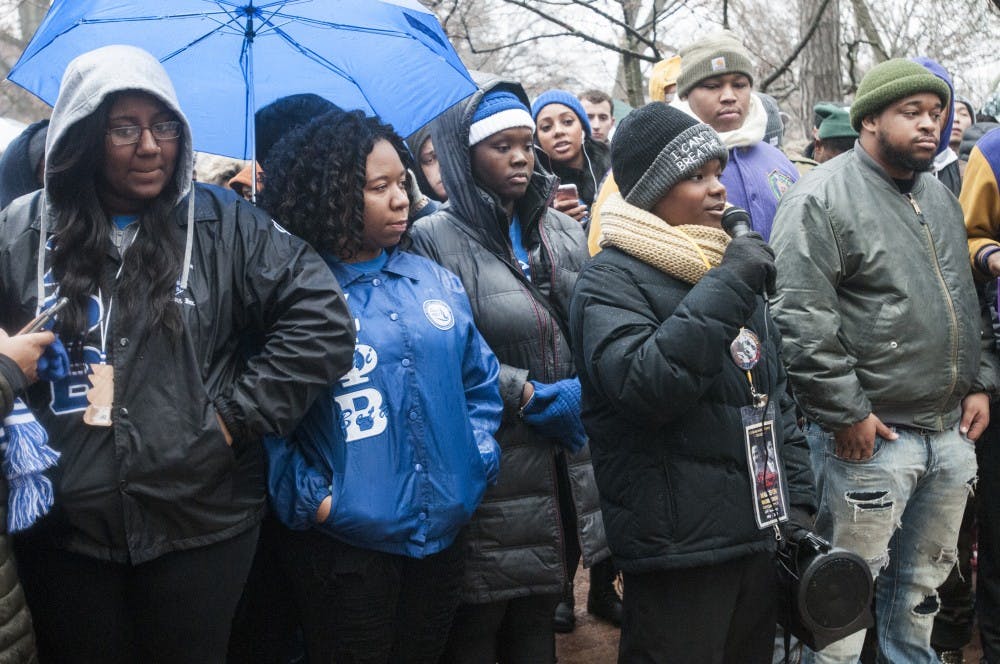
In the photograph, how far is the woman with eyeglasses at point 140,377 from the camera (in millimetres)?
2635

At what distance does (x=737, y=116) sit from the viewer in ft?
15.2

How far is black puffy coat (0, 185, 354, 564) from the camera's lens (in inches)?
103

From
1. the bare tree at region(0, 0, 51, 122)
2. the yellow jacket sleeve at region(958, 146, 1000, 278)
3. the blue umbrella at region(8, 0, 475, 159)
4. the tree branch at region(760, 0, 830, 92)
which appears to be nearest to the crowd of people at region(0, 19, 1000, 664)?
the blue umbrella at region(8, 0, 475, 159)

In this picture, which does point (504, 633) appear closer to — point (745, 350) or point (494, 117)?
point (745, 350)

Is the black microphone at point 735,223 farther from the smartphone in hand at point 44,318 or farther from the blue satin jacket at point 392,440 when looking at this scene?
the smartphone in hand at point 44,318

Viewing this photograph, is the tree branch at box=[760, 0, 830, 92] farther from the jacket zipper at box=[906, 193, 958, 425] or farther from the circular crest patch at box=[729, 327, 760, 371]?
the circular crest patch at box=[729, 327, 760, 371]

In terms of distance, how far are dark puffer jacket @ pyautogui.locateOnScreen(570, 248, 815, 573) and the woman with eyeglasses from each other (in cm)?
75

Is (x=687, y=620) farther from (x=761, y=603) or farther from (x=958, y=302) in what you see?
(x=958, y=302)

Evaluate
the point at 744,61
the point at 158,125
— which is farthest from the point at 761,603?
the point at 744,61

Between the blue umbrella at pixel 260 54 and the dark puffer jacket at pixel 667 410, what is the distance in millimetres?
1181

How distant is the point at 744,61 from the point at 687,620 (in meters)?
2.82

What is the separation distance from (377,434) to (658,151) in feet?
3.88

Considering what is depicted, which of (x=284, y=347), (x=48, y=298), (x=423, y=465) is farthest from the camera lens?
(x=423, y=465)

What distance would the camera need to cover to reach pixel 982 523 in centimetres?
439
